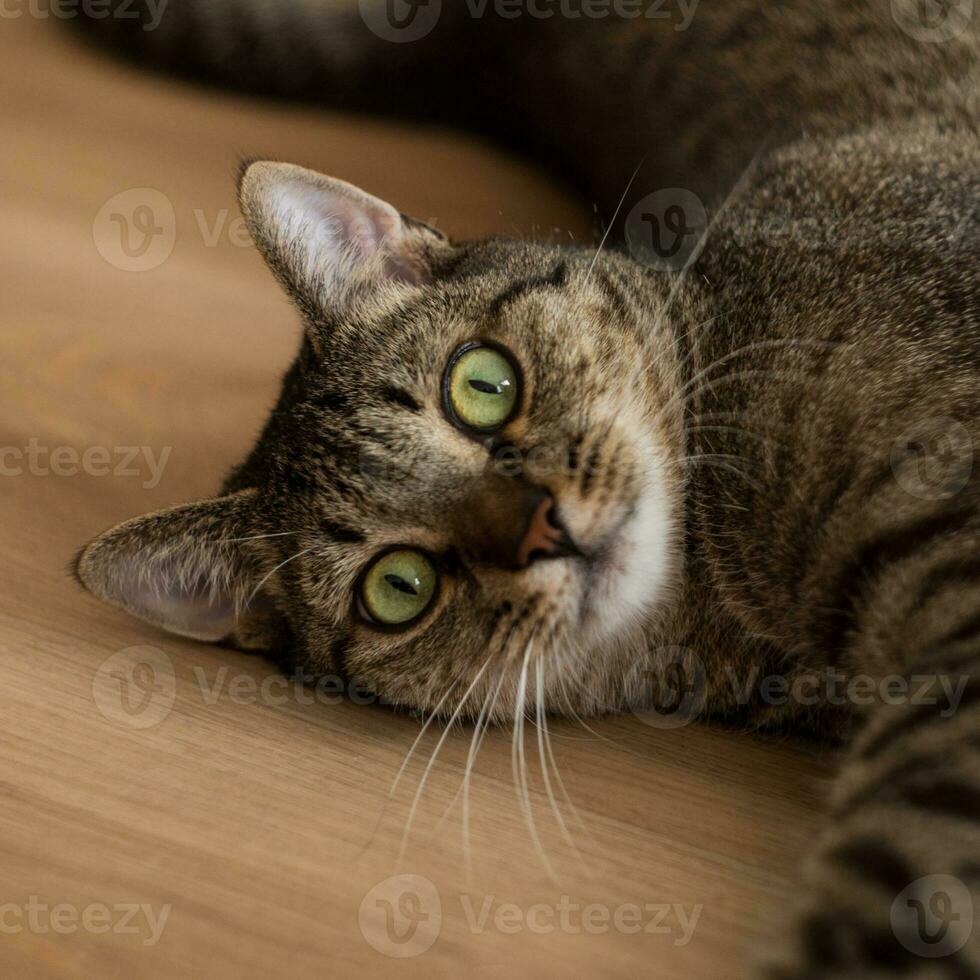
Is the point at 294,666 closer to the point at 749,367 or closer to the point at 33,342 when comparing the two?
the point at 749,367

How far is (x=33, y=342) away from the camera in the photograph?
79.4 inches

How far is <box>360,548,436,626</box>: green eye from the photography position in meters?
1.33

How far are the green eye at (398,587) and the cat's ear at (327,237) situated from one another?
39 cm

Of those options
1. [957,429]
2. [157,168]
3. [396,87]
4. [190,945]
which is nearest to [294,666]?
[190,945]

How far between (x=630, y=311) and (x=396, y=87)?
161 cm
